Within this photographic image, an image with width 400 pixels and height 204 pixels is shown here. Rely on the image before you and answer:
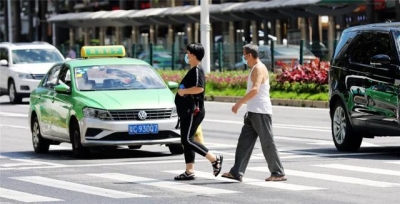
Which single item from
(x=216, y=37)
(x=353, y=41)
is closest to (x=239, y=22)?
(x=216, y=37)

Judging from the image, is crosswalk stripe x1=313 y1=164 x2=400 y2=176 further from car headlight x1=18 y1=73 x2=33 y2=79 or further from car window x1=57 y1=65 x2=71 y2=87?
car headlight x1=18 y1=73 x2=33 y2=79

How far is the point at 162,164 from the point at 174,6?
175 ft

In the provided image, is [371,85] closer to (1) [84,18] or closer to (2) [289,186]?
(2) [289,186]

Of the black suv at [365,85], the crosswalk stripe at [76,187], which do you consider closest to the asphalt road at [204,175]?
the crosswalk stripe at [76,187]

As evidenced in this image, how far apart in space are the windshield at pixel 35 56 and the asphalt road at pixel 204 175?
15668 millimetres

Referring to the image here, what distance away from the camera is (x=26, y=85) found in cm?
3738

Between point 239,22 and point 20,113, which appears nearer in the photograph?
point 20,113

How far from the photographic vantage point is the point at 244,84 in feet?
123

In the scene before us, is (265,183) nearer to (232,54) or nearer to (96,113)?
(96,113)

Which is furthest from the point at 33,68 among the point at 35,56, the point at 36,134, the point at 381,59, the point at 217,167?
the point at 217,167

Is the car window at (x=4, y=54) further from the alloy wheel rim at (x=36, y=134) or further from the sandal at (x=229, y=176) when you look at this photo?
the sandal at (x=229, y=176)

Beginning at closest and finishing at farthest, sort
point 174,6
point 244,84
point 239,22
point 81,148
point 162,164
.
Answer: point 162,164 → point 81,148 → point 244,84 → point 239,22 → point 174,6

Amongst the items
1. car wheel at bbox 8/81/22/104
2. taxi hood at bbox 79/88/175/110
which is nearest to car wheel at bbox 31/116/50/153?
taxi hood at bbox 79/88/175/110

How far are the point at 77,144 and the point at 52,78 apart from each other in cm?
240
